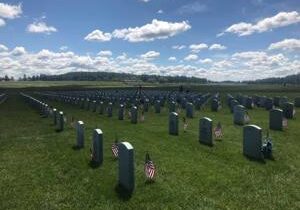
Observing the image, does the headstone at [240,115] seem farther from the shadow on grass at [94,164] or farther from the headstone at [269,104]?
the shadow on grass at [94,164]

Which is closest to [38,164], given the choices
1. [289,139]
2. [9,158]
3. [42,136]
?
[9,158]

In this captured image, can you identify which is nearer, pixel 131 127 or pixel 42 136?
pixel 42 136

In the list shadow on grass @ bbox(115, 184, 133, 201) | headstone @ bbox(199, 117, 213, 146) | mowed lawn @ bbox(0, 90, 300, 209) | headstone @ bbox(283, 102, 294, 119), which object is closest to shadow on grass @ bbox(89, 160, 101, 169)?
mowed lawn @ bbox(0, 90, 300, 209)

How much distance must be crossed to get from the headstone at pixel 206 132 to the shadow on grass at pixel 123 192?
683 centimetres

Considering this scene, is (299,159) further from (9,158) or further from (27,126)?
(27,126)

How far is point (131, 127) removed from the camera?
75.7 ft

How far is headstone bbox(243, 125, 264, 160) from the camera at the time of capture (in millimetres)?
14048

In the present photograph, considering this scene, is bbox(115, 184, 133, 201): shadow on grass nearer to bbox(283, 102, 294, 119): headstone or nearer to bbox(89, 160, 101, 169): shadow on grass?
bbox(89, 160, 101, 169): shadow on grass

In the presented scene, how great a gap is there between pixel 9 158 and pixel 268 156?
983 centimetres

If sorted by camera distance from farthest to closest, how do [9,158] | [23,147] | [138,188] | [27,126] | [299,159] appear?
1. [27,126]
2. [23,147]
3. [9,158]
4. [299,159]
5. [138,188]

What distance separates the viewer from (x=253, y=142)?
46.7 feet

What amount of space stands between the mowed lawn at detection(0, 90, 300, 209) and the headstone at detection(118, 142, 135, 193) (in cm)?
27

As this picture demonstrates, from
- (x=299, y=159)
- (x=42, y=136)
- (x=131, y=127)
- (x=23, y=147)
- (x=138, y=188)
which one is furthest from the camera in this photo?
(x=131, y=127)

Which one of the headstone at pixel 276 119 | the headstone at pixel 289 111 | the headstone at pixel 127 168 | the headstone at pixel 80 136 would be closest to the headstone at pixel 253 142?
the headstone at pixel 127 168
